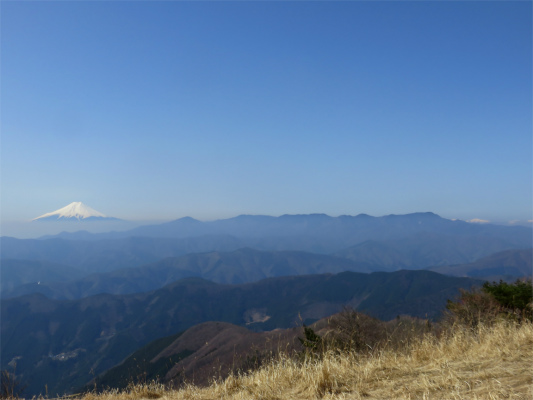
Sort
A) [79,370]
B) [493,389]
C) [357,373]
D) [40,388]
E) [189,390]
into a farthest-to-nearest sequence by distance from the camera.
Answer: [79,370]
[40,388]
[189,390]
[357,373]
[493,389]

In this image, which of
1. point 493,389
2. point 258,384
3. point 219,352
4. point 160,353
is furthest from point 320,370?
point 160,353

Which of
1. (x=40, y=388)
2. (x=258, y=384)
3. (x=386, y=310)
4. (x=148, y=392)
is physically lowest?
(x=40, y=388)

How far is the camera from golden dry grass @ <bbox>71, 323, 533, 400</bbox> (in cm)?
405

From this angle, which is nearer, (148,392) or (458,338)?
(148,392)

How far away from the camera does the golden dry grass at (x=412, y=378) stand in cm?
405

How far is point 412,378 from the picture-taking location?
465cm

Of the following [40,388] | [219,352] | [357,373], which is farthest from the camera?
[40,388]

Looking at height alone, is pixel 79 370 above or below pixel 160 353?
below

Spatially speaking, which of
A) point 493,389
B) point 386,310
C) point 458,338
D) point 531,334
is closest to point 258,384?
point 493,389

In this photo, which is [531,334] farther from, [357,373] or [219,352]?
[219,352]

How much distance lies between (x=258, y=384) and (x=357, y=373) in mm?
1497

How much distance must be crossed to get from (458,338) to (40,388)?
203 m

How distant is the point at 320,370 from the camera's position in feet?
16.4

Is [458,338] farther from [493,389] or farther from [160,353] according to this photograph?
[160,353]
